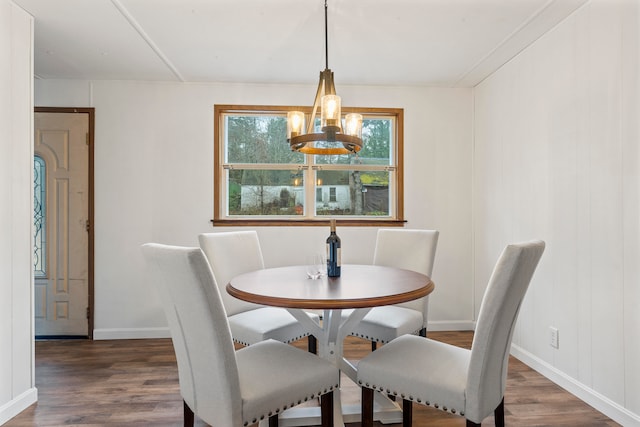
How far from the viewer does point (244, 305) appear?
243 centimetres

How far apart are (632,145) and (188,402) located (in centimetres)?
244

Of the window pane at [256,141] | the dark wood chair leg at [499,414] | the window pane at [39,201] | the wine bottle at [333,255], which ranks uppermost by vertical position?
the window pane at [256,141]

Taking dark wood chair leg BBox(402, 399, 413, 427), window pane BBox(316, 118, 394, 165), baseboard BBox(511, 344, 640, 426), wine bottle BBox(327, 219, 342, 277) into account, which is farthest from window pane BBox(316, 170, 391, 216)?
dark wood chair leg BBox(402, 399, 413, 427)

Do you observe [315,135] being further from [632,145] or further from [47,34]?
[47,34]

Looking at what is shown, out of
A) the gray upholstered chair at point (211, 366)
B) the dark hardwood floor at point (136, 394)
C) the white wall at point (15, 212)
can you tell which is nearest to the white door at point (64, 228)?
the dark hardwood floor at point (136, 394)

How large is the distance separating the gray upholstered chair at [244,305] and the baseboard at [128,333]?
135 centimetres

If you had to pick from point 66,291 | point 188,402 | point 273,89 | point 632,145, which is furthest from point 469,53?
point 66,291

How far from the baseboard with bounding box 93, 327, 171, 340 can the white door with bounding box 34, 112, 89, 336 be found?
140mm

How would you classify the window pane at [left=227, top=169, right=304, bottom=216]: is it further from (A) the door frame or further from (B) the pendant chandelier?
(B) the pendant chandelier

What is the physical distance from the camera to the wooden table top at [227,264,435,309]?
1.46 m

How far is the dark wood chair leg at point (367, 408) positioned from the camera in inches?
61.1

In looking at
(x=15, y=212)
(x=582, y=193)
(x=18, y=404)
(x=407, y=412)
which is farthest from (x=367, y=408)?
(x=15, y=212)

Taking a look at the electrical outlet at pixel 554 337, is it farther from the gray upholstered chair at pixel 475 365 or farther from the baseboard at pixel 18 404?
the baseboard at pixel 18 404

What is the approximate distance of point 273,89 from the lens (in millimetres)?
3434
